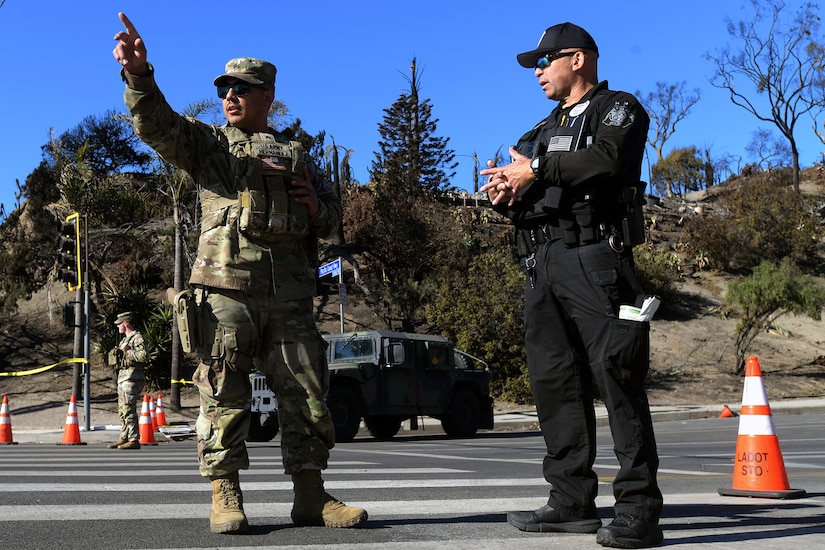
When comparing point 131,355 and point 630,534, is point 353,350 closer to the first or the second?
point 131,355

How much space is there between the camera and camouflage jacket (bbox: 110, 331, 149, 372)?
1417 cm

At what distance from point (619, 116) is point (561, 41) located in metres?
0.51

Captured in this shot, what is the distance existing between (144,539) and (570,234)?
6.81ft

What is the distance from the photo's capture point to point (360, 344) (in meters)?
16.3

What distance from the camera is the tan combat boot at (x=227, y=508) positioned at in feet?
12.8

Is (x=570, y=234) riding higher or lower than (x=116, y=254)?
lower

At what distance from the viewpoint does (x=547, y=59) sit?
425cm

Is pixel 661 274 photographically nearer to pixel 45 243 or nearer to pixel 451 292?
pixel 451 292

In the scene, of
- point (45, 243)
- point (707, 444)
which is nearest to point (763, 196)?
point (45, 243)

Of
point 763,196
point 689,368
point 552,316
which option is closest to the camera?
point 552,316

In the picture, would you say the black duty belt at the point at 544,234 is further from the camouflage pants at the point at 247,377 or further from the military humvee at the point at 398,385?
the military humvee at the point at 398,385

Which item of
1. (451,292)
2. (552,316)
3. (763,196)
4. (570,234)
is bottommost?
(552,316)

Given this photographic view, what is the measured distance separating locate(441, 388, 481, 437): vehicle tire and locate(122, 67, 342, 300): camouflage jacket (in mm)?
12833

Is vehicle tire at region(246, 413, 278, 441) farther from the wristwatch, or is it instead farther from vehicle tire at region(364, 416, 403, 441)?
the wristwatch
